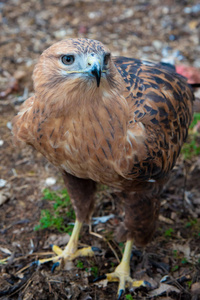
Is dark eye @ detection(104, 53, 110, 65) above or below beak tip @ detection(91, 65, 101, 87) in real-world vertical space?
above

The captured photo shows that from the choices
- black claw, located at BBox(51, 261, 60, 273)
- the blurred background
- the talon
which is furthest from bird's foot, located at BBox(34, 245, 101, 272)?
the blurred background

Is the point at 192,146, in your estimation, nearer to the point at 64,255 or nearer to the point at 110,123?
the point at 64,255

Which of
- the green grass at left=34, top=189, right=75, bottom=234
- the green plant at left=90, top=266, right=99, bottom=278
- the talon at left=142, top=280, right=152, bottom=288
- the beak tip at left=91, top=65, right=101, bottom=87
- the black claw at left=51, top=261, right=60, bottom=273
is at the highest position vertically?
the beak tip at left=91, top=65, right=101, bottom=87

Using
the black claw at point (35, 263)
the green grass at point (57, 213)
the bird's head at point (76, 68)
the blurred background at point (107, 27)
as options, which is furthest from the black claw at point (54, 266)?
the blurred background at point (107, 27)

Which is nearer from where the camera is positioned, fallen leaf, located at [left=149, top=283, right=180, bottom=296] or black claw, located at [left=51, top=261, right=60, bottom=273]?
fallen leaf, located at [left=149, top=283, right=180, bottom=296]

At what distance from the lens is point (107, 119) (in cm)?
260

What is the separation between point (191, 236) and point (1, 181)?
2430 mm

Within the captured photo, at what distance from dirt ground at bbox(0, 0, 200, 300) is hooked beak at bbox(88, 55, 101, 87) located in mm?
2149

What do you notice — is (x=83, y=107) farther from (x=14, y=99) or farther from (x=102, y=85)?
(x=14, y=99)

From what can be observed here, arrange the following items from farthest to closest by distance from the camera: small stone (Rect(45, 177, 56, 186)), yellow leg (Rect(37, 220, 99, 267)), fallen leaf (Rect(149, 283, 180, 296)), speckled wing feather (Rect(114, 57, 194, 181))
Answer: small stone (Rect(45, 177, 56, 186)), yellow leg (Rect(37, 220, 99, 267)), fallen leaf (Rect(149, 283, 180, 296)), speckled wing feather (Rect(114, 57, 194, 181))

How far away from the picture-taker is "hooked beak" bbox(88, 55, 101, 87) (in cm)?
224

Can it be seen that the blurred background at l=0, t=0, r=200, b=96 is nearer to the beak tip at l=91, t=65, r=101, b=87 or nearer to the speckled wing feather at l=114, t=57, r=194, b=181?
the speckled wing feather at l=114, t=57, r=194, b=181

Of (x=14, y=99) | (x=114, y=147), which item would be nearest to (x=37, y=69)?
(x=114, y=147)

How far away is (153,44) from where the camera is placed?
23.6 ft
